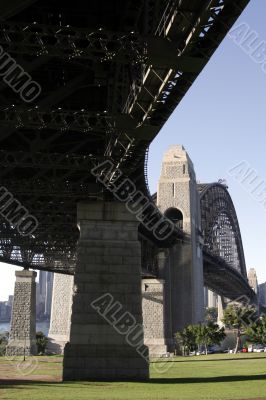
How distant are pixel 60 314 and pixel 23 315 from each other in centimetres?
2329

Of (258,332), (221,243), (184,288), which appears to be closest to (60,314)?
(184,288)

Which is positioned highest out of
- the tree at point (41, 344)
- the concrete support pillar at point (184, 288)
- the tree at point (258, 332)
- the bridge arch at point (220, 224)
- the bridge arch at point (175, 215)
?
the bridge arch at point (220, 224)

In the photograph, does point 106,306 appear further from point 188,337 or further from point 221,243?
point 221,243

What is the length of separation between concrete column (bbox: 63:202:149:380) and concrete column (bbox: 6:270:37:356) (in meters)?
49.8

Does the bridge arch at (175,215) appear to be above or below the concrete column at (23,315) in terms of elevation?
above

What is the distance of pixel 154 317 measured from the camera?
75312 mm

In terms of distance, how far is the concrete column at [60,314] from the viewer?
98.7 metres

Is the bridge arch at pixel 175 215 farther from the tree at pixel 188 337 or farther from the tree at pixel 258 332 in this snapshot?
the tree at pixel 258 332

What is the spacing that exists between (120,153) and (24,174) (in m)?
12.0

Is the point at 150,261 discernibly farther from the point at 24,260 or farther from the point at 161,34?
the point at 161,34

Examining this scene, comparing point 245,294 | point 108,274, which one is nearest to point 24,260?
point 108,274

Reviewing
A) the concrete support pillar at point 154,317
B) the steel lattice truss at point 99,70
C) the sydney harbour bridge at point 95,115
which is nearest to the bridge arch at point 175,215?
the concrete support pillar at point 154,317

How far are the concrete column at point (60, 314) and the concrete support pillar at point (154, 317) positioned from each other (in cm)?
2478

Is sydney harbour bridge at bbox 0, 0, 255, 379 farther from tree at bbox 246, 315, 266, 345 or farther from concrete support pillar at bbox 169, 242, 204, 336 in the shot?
concrete support pillar at bbox 169, 242, 204, 336
